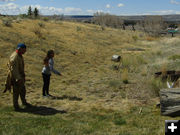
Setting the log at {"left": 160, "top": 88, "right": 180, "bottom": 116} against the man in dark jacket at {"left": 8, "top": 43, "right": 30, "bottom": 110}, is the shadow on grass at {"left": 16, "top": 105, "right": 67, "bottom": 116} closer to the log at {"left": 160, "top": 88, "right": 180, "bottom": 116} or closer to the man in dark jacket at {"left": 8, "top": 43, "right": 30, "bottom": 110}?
the man in dark jacket at {"left": 8, "top": 43, "right": 30, "bottom": 110}

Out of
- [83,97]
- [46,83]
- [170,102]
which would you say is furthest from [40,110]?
[170,102]

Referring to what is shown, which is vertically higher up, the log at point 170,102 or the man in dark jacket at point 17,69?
the man in dark jacket at point 17,69

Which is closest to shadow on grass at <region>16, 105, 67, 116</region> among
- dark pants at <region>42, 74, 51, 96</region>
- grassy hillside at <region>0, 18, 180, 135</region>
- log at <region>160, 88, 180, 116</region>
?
grassy hillside at <region>0, 18, 180, 135</region>

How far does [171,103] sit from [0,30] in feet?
39.9

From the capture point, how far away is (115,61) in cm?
1495

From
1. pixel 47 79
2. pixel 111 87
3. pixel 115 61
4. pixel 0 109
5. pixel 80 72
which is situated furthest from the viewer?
pixel 115 61

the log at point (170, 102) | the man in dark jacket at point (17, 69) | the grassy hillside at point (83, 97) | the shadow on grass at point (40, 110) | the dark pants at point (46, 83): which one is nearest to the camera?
the grassy hillside at point (83, 97)

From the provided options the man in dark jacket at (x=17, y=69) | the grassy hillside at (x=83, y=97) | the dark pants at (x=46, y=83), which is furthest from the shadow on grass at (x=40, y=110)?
the dark pants at (x=46, y=83)

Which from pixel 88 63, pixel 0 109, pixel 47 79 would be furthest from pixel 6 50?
pixel 0 109

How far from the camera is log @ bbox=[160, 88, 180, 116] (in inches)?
236

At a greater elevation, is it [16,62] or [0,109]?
[16,62]

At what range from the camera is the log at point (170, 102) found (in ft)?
19.7

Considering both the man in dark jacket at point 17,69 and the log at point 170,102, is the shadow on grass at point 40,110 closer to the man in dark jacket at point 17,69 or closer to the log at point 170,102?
the man in dark jacket at point 17,69

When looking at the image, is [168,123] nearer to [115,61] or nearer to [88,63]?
[88,63]
